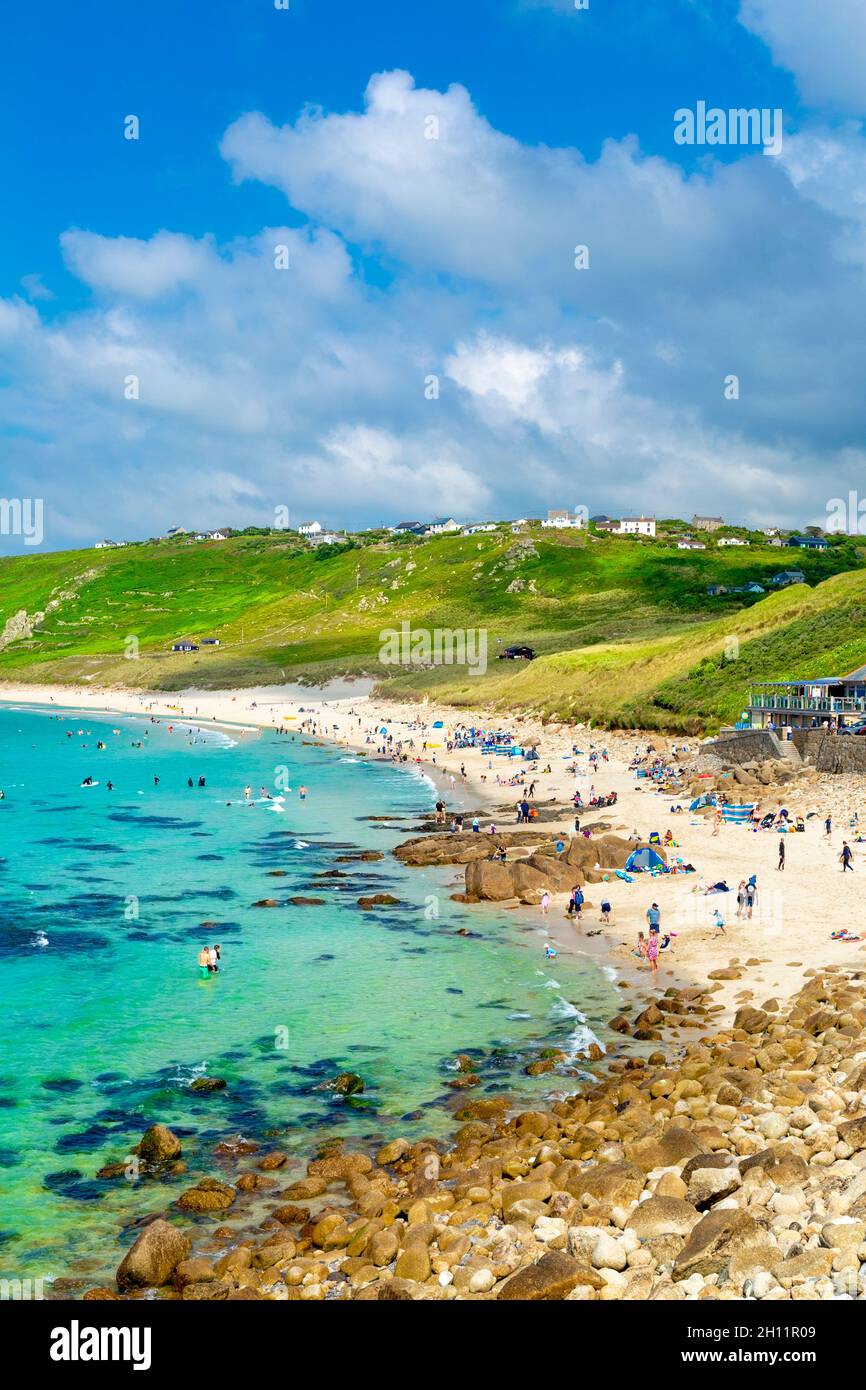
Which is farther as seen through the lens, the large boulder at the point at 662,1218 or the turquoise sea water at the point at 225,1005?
the turquoise sea water at the point at 225,1005

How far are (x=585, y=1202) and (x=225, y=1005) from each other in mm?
17488

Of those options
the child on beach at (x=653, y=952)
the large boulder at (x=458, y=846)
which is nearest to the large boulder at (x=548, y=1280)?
the child on beach at (x=653, y=952)

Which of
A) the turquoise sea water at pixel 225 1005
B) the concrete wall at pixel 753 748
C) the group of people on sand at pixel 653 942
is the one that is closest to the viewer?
the turquoise sea water at pixel 225 1005

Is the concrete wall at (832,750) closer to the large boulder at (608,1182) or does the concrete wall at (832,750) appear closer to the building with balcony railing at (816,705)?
the building with balcony railing at (816,705)

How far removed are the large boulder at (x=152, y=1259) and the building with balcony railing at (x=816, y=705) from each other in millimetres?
55069

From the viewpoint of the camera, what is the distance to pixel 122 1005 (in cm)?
3341

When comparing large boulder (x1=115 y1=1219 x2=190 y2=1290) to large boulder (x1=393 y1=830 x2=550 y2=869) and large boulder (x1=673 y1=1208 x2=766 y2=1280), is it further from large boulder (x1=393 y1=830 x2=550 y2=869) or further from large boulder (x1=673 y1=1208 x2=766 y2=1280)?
large boulder (x1=393 y1=830 x2=550 y2=869)

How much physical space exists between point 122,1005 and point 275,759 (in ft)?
221

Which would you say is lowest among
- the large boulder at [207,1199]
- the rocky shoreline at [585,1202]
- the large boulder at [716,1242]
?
the large boulder at [207,1199]

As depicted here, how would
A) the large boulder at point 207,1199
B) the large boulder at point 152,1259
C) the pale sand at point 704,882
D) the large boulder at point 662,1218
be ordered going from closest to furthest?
the large boulder at point 662,1218 < the large boulder at point 152,1259 < the large boulder at point 207,1199 < the pale sand at point 704,882

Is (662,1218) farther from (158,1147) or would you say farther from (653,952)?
(653,952)

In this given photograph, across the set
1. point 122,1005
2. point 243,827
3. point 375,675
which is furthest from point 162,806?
point 375,675

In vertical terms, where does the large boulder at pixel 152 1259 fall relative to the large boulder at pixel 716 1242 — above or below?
below

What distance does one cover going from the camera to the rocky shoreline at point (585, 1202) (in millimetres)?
14953
